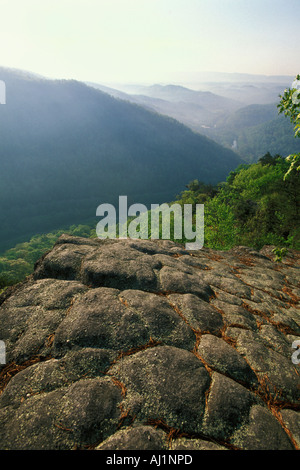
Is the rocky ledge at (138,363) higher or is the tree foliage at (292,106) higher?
the tree foliage at (292,106)

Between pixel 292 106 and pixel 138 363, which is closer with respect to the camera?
pixel 138 363

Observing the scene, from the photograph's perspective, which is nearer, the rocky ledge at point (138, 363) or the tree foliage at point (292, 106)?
the rocky ledge at point (138, 363)

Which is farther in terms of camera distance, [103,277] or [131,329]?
[103,277]

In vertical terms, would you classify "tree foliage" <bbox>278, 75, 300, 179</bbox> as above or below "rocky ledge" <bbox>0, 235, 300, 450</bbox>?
above

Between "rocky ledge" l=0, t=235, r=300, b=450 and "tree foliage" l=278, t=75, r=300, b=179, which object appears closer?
"rocky ledge" l=0, t=235, r=300, b=450

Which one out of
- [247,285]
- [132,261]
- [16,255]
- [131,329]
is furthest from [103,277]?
[16,255]

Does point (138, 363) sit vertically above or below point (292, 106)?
below

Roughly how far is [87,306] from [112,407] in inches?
61.7

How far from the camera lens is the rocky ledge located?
8.30 feet

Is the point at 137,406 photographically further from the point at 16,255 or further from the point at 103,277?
the point at 16,255

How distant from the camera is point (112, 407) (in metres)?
2.68

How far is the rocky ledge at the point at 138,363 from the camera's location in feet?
8.30

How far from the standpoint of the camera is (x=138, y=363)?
10.4ft
